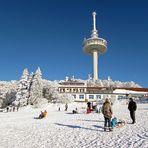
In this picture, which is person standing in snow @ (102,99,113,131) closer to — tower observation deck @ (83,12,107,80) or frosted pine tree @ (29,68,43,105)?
frosted pine tree @ (29,68,43,105)

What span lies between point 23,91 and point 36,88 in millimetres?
3216

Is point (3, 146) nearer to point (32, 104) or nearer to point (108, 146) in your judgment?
point (108, 146)

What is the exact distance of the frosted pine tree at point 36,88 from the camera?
2901 inches

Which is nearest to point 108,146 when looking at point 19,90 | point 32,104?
point 32,104

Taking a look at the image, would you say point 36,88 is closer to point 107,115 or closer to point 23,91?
point 23,91

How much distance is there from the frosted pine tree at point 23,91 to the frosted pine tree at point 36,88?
1098mm

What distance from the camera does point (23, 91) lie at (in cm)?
7681

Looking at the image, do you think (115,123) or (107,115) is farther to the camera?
(115,123)

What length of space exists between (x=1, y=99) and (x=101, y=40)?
2402 inches

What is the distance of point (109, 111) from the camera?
18.6 metres

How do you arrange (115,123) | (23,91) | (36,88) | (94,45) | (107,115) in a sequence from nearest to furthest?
(107,115), (115,123), (23,91), (36,88), (94,45)

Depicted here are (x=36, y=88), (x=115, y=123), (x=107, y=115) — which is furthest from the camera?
(x=36, y=88)

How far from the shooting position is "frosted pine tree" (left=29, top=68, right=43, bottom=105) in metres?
73.7

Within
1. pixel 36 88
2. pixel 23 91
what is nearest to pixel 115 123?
pixel 36 88
